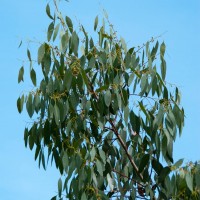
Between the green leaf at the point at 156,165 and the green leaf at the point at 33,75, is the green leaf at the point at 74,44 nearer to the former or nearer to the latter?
the green leaf at the point at 33,75

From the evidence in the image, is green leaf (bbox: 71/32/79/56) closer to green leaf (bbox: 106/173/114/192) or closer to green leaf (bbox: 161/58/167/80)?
green leaf (bbox: 161/58/167/80)

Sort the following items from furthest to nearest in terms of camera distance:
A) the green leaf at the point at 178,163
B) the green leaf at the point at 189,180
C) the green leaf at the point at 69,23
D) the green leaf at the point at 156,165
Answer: the green leaf at the point at 69,23
the green leaf at the point at 156,165
the green leaf at the point at 178,163
the green leaf at the point at 189,180

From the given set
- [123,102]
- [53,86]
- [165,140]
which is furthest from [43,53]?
[165,140]

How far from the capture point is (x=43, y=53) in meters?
4.72

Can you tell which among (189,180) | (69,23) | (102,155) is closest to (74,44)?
(69,23)

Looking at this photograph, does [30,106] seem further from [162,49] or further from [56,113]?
[162,49]

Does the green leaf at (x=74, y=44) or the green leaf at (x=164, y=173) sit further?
the green leaf at (x=74, y=44)

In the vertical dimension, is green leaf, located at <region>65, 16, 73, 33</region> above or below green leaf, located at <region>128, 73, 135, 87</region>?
above

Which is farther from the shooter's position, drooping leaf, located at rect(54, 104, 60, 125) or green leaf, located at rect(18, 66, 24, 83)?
green leaf, located at rect(18, 66, 24, 83)

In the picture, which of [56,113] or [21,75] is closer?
[56,113]

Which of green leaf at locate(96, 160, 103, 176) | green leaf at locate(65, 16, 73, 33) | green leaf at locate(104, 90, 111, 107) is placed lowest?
green leaf at locate(96, 160, 103, 176)

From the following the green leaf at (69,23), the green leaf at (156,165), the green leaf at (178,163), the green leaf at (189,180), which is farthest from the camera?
the green leaf at (69,23)

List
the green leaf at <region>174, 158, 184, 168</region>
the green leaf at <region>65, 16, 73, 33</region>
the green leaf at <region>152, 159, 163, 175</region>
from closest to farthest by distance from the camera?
the green leaf at <region>174, 158, 184, 168</region>
the green leaf at <region>152, 159, 163, 175</region>
the green leaf at <region>65, 16, 73, 33</region>

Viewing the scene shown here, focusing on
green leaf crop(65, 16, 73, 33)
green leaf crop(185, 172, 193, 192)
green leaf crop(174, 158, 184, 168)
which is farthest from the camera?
green leaf crop(65, 16, 73, 33)
